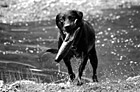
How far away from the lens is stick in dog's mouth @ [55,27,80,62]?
21.6 ft

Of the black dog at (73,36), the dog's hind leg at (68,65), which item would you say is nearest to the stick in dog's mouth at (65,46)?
the black dog at (73,36)

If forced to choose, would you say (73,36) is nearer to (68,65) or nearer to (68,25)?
(68,25)

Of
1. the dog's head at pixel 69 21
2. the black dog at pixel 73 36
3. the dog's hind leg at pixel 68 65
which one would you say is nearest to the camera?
the black dog at pixel 73 36

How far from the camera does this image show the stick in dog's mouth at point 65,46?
6.59m

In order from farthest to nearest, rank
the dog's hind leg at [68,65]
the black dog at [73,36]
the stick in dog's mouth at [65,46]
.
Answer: the dog's hind leg at [68,65], the black dog at [73,36], the stick in dog's mouth at [65,46]

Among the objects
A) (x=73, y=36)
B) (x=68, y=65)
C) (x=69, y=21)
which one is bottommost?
(x=68, y=65)

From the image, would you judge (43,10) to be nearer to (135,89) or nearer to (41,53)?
(41,53)

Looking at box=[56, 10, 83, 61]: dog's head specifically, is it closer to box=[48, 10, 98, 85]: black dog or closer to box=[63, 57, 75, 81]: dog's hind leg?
box=[48, 10, 98, 85]: black dog

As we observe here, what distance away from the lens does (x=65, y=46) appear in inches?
266

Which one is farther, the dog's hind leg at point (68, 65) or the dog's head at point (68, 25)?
the dog's hind leg at point (68, 65)

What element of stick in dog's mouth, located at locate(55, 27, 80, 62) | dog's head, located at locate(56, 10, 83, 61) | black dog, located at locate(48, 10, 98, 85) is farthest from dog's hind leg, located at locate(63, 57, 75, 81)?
stick in dog's mouth, located at locate(55, 27, 80, 62)

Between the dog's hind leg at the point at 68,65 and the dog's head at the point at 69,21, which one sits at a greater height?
the dog's head at the point at 69,21

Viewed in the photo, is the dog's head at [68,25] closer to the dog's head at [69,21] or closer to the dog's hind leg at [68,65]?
the dog's head at [69,21]

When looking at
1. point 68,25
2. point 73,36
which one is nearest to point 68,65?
point 73,36
